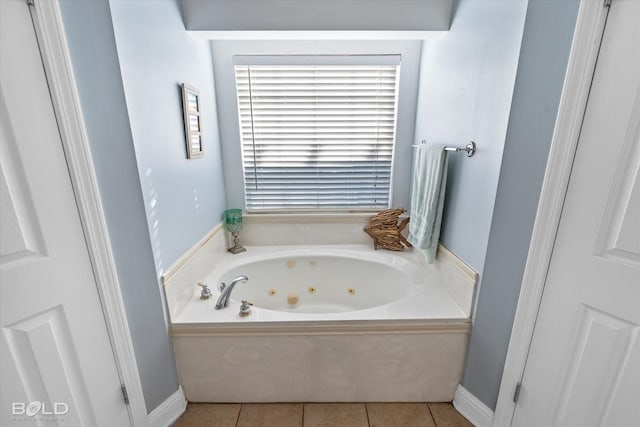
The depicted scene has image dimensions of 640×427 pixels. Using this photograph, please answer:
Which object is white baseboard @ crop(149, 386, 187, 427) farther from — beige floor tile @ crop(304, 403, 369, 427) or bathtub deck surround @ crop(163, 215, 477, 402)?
beige floor tile @ crop(304, 403, 369, 427)

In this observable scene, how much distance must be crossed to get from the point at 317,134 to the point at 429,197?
101 centimetres

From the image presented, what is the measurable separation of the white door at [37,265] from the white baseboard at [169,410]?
0.34 meters

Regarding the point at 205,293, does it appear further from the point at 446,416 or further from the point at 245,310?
the point at 446,416

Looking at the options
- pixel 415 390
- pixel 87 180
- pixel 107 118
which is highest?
pixel 107 118

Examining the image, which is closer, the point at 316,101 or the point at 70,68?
the point at 70,68

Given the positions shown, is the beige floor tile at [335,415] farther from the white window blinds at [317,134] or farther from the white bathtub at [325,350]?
the white window blinds at [317,134]

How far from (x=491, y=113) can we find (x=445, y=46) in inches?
28.6

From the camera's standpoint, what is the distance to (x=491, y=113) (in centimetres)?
119

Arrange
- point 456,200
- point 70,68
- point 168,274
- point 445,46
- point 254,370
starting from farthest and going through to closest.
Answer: point 445,46
point 456,200
point 254,370
point 168,274
point 70,68

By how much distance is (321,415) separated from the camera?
1420 mm

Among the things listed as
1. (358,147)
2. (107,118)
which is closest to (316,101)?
(358,147)

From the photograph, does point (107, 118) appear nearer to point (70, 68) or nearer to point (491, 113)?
point (70, 68)

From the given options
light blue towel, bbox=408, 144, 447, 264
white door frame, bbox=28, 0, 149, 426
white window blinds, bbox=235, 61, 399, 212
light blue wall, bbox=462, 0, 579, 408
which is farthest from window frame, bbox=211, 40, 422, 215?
white door frame, bbox=28, 0, 149, 426

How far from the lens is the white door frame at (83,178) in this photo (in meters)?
0.84
